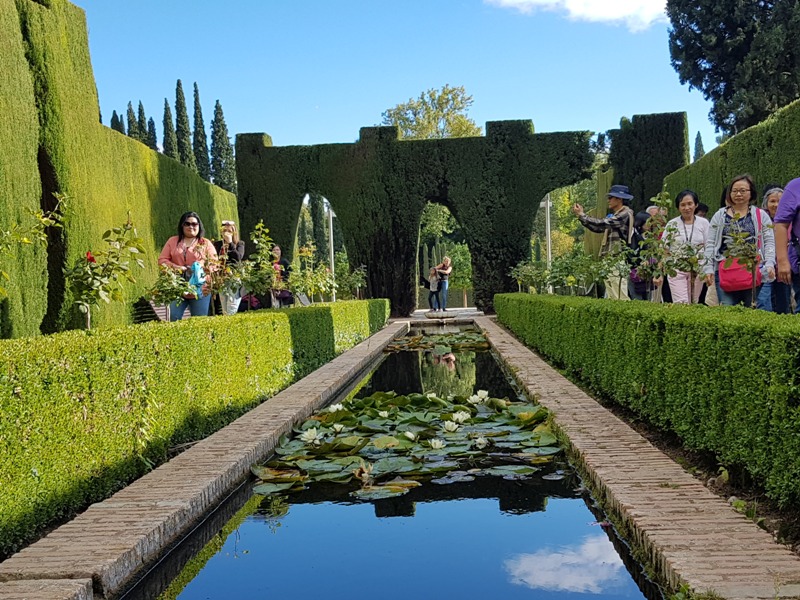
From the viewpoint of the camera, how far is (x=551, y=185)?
19734 millimetres

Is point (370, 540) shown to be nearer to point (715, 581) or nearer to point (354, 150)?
point (715, 581)

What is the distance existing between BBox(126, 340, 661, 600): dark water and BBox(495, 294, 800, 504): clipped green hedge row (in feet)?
2.00

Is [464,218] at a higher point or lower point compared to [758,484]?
higher

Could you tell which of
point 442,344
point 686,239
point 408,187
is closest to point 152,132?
point 408,187

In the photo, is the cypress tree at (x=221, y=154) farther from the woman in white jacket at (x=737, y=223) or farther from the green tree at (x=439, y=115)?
the woman in white jacket at (x=737, y=223)

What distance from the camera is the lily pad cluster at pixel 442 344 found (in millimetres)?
10891

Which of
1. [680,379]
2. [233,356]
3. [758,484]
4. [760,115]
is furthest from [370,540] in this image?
[760,115]

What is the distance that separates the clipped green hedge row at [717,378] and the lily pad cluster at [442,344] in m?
5.15

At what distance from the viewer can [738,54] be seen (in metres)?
22.8

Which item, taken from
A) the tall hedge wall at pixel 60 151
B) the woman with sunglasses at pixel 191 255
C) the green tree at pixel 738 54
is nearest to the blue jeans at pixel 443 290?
the tall hedge wall at pixel 60 151

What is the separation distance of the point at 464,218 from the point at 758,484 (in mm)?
17179

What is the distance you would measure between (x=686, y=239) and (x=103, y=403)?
4657 millimetres

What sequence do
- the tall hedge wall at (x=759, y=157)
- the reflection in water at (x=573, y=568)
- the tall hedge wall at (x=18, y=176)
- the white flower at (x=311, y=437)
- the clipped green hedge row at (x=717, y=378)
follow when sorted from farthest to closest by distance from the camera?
the tall hedge wall at (x=759, y=157) < the tall hedge wall at (x=18, y=176) < the white flower at (x=311, y=437) < the clipped green hedge row at (x=717, y=378) < the reflection in water at (x=573, y=568)

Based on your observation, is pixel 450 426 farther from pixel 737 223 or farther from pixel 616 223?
pixel 616 223
